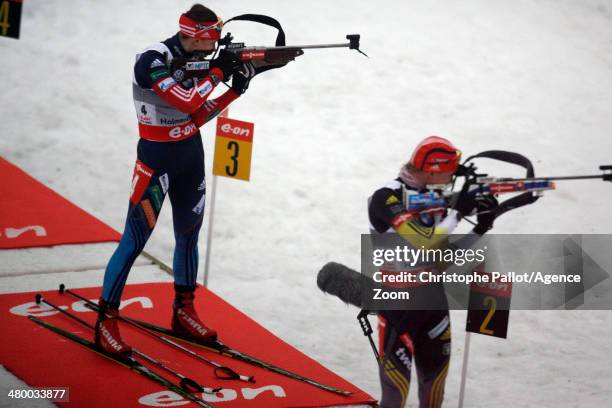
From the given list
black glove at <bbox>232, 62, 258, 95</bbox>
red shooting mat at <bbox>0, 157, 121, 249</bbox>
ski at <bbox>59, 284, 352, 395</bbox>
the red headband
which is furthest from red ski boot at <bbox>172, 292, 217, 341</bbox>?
red shooting mat at <bbox>0, 157, 121, 249</bbox>

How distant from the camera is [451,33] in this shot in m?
13.7

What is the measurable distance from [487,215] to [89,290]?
11.4ft

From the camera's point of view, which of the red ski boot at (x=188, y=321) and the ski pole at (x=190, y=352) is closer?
the ski pole at (x=190, y=352)

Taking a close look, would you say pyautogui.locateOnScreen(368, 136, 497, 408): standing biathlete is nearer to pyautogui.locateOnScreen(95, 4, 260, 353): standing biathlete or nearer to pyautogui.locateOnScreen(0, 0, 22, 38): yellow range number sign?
pyautogui.locateOnScreen(95, 4, 260, 353): standing biathlete

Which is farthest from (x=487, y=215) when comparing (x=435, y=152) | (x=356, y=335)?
(x=356, y=335)

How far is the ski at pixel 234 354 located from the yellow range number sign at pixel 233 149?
1.68m

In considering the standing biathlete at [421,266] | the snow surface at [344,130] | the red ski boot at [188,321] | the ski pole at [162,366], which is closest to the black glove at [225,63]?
the standing biathlete at [421,266]

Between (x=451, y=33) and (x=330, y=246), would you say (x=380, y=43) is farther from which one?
(x=330, y=246)

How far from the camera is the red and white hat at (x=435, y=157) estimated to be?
516cm

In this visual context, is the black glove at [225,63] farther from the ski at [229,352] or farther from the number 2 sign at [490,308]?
the number 2 sign at [490,308]

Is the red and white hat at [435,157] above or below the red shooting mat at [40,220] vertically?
above

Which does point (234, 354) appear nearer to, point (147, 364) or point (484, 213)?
point (147, 364)

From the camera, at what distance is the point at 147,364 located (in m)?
6.05

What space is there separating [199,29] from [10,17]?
2061 millimetres
